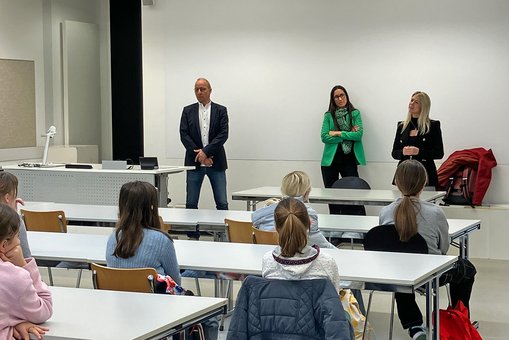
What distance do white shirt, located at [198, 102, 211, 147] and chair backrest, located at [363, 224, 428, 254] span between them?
177 inches

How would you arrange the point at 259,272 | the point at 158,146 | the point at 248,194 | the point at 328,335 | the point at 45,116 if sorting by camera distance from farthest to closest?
the point at 45,116, the point at 158,146, the point at 248,194, the point at 259,272, the point at 328,335

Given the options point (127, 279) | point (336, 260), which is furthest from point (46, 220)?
point (336, 260)

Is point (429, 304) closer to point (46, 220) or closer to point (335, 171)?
point (46, 220)

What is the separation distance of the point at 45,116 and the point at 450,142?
5.68 m

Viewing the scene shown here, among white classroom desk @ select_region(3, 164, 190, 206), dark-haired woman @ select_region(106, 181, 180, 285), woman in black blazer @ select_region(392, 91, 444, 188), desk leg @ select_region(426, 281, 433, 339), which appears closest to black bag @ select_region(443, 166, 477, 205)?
woman in black blazer @ select_region(392, 91, 444, 188)

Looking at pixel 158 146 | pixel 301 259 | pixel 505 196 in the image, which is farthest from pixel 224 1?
pixel 301 259

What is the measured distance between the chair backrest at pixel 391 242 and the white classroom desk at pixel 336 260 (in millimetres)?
363

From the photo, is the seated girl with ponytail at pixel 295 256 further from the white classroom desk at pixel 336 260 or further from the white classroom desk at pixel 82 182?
the white classroom desk at pixel 82 182

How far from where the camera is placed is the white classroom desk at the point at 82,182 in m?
8.53

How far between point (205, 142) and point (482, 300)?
376cm

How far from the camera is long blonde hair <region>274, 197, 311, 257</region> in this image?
3320mm

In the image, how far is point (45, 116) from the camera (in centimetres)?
1178

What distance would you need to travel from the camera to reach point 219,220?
6086mm

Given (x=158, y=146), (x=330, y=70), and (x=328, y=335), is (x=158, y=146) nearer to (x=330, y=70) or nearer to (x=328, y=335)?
(x=330, y=70)
